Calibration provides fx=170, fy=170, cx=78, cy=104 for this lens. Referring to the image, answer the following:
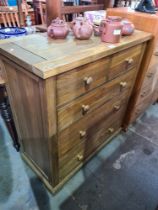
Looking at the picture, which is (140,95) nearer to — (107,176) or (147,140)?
(147,140)

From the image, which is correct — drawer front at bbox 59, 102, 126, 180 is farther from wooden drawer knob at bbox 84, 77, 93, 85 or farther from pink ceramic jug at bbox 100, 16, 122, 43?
pink ceramic jug at bbox 100, 16, 122, 43

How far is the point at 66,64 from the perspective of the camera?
2.33 feet

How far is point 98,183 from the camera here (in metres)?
1.35

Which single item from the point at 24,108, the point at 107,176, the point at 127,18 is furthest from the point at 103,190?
the point at 127,18

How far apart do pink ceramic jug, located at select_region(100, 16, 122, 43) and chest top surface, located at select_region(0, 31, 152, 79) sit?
0.04 metres

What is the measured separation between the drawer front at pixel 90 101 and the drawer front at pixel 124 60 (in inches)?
2.1

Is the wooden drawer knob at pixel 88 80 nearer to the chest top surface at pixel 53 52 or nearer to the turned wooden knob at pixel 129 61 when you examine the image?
the chest top surface at pixel 53 52

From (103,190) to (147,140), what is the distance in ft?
2.45

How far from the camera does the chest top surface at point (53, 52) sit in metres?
0.69

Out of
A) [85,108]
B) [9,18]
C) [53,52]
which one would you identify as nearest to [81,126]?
[85,108]

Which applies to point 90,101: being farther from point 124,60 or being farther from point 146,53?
point 146,53

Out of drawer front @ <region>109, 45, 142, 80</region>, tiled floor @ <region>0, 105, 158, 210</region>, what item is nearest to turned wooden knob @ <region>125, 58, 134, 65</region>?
drawer front @ <region>109, 45, 142, 80</region>

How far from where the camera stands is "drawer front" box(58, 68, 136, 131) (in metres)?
0.89

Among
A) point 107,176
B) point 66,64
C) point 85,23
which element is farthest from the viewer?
point 107,176
